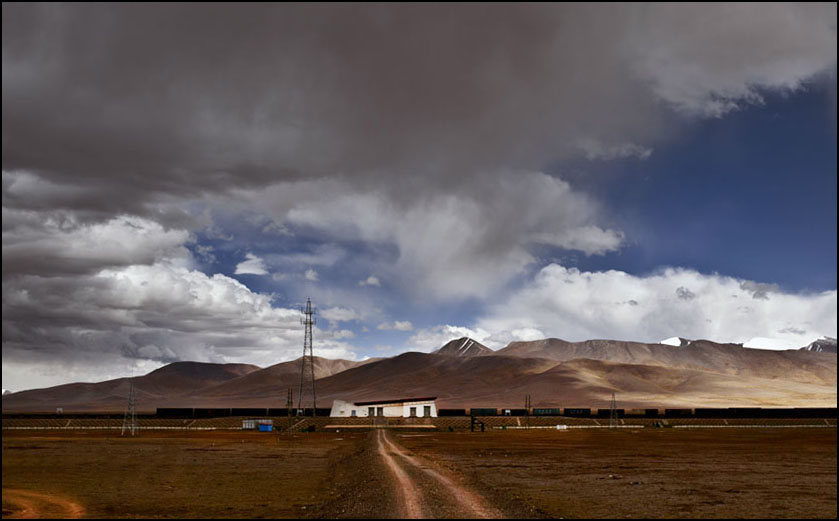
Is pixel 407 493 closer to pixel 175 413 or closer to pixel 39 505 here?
pixel 39 505

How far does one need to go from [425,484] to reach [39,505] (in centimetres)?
1827

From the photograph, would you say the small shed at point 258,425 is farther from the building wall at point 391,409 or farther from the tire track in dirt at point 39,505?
the tire track in dirt at point 39,505

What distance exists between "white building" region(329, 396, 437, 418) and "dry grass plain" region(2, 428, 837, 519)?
6360 centimetres

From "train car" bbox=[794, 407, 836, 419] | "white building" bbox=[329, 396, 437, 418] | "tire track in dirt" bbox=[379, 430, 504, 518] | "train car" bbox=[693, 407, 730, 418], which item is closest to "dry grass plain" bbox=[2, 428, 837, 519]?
"tire track in dirt" bbox=[379, 430, 504, 518]

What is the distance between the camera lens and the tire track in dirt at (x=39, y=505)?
28.5m

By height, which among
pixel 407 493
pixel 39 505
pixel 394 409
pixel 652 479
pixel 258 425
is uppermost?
pixel 407 493

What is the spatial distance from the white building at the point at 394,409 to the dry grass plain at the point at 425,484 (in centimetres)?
6360

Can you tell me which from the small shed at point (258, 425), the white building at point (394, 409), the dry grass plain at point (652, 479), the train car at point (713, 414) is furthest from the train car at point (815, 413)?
the small shed at point (258, 425)

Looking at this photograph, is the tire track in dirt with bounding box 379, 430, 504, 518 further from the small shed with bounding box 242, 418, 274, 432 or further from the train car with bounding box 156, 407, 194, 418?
the train car with bounding box 156, 407, 194, 418

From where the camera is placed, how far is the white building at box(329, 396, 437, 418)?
127188 millimetres

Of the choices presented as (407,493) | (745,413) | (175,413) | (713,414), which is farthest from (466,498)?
(175,413)

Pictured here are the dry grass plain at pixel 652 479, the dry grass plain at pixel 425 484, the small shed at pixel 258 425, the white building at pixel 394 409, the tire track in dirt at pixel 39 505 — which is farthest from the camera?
the white building at pixel 394 409

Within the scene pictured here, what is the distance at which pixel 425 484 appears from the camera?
3578 cm

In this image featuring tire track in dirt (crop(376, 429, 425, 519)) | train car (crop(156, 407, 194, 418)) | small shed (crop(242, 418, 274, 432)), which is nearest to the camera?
tire track in dirt (crop(376, 429, 425, 519))
